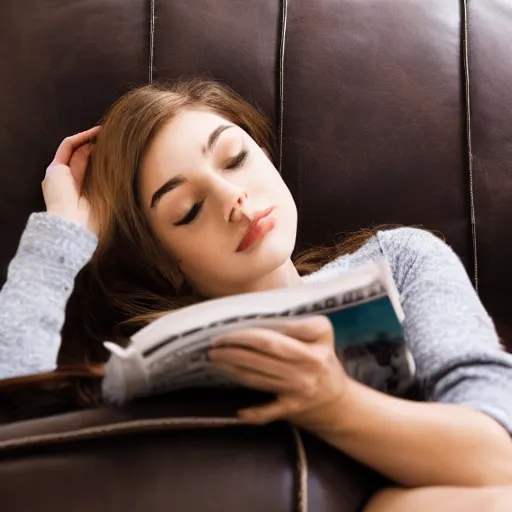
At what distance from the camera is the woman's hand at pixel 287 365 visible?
0.63 meters

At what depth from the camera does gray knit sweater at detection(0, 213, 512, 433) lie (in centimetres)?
81

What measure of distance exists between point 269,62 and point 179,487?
2.60ft

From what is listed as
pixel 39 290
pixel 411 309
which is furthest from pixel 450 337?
pixel 39 290

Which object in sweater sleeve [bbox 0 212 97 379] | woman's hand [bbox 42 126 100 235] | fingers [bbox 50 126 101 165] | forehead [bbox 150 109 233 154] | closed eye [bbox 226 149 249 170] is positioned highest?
forehead [bbox 150 109 233 154]

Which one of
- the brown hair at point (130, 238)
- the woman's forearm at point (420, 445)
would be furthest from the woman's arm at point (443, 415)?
the brown hair at point (130, 238)

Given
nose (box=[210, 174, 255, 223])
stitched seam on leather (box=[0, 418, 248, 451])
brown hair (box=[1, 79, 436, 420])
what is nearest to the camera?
stitched seam on leather (box=[0, 418, 248, 451])

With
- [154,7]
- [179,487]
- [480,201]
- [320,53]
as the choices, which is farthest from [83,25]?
[179,487]

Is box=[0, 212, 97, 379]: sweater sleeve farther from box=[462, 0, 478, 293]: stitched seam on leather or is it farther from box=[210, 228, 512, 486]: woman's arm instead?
box=[462, 0, 478, 293]: stitched seam on leather

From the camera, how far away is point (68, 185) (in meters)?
1.14

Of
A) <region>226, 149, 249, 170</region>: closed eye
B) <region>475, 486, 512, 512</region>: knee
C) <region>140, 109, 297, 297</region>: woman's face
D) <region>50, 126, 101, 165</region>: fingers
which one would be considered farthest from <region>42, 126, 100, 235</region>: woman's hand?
<region>475, 486, 512, 512</region>: knee

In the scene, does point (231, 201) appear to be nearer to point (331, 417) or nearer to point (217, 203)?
point (217, 203)

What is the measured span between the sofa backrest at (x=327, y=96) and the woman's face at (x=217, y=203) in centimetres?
14

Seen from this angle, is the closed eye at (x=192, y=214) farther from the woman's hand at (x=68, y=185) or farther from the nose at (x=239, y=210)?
the woman's hand at (x=68, y=185)

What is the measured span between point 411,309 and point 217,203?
0.31 meters
